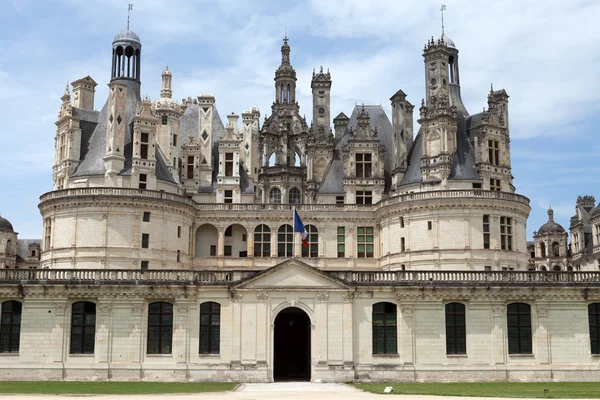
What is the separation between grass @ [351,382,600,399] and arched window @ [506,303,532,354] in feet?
9.12

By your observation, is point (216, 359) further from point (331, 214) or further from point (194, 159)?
point (194, 159)

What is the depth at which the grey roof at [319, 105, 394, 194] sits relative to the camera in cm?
6726

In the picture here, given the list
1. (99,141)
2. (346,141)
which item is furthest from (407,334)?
(99,141)

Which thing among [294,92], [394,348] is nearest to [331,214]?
[394,348]

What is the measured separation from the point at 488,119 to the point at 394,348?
25163 millimetres

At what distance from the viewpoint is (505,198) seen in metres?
58.9

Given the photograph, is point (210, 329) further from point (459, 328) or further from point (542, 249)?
point (542, 249)

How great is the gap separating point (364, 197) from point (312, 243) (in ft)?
20.9

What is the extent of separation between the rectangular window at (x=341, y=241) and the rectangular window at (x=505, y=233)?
513 inches

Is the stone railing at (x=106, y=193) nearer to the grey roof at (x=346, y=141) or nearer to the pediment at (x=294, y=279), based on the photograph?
the grey roof at (x=346, y=141)

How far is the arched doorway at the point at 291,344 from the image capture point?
48906mm

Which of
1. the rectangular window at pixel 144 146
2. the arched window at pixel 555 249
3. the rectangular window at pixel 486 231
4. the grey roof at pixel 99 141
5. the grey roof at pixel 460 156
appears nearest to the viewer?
the rectangular window at pixel 486 231

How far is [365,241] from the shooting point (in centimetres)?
6397

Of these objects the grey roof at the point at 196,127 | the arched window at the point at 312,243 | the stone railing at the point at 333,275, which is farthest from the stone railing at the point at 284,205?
the stone railing at the point at 333,275
